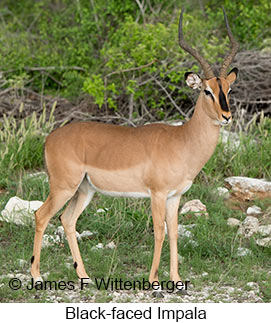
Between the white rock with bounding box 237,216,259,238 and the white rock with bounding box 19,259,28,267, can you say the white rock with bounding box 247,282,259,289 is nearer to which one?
the white rock with bounding box 237,216,259,238

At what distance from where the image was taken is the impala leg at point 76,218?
616 cm

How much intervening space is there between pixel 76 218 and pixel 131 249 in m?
1.01

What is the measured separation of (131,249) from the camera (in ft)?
23.0

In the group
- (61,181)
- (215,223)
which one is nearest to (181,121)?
(215,223)

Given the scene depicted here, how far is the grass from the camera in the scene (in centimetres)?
609

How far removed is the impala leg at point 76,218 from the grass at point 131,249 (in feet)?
0.47

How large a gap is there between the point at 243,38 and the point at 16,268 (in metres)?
7.35

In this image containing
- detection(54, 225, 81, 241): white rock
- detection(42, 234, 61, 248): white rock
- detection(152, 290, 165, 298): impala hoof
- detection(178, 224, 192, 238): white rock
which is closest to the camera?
detection(152, 290, 165, 298): impala hoof

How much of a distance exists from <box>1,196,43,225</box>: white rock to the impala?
132cm

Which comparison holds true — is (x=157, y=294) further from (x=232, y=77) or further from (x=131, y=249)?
(x=232, y=77)

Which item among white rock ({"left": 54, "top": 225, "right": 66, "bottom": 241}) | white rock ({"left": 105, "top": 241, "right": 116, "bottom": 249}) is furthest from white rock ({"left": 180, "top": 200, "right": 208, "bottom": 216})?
white rock ({"left": 54, "top": 225, "right": 66, "bottom": 241})

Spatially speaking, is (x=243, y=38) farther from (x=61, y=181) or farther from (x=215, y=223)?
(x=61, y=181)

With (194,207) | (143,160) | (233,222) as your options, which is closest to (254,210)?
(233,222)

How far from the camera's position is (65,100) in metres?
11.2
